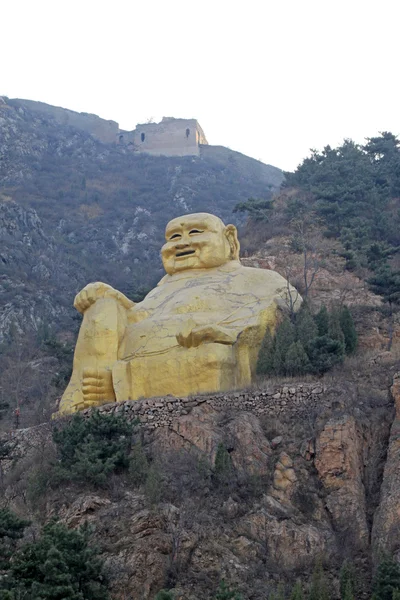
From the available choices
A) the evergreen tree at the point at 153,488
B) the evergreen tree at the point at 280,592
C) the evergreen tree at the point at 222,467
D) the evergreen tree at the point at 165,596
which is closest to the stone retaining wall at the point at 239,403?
the evergreen tree at the point at 222,467

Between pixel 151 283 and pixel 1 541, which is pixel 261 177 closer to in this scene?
pixel 151 283

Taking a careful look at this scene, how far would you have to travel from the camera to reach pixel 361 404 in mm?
16031

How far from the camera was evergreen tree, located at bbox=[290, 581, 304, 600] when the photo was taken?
1188 centimetres

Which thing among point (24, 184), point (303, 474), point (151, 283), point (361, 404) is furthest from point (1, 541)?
point (24, 184)

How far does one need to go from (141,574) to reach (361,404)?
15.6 feet

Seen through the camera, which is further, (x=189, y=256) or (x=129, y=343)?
(x=189, y=256)

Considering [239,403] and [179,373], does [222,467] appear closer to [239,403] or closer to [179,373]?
[239,403]

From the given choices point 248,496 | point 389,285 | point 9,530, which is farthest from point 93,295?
point 9,530

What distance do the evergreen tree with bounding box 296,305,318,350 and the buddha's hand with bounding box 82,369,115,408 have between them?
10.8 ft

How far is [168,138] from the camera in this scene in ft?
226

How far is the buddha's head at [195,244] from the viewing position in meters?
19.7

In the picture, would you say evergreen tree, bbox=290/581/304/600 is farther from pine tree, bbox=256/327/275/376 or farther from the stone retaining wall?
pine tree, bbox=256/327/275/376

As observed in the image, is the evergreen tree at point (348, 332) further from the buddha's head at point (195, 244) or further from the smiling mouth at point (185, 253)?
the smiling mouth at point (185, 253)

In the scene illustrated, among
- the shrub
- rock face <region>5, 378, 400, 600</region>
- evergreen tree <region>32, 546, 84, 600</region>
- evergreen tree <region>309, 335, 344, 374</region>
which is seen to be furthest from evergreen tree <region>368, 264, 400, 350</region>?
evergreen tree <region>32, 546, 84, 600</region>
